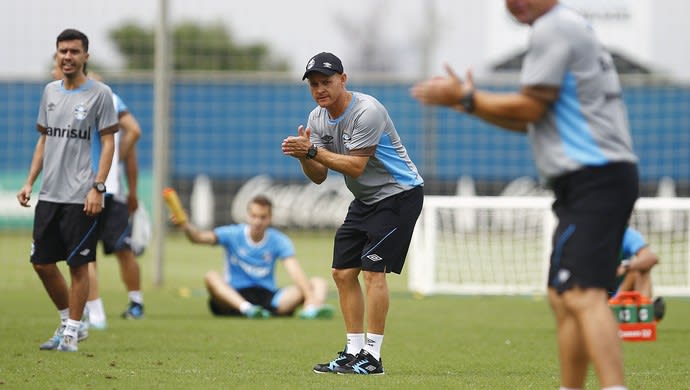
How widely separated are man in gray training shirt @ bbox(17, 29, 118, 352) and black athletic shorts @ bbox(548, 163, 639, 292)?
408 centimetres

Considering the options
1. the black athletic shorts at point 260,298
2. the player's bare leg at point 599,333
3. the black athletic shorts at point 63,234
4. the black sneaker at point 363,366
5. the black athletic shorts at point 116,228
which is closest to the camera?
the player's bare leg at point 599,333

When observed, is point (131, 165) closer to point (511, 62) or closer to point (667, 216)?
point (667, 216)

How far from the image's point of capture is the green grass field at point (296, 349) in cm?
696

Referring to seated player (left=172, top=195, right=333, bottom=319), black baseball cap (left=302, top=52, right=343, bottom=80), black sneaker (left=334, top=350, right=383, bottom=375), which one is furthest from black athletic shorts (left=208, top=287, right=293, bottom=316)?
black baseball cap (left=302, top=52, right=343, bottom=80)

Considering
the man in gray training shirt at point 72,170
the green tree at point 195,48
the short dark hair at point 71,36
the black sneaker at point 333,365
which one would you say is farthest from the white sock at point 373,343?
the green tree at point 195,48

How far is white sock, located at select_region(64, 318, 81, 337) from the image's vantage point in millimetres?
8289

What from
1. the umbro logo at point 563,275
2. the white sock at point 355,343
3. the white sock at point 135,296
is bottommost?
the white sock at point 135,296

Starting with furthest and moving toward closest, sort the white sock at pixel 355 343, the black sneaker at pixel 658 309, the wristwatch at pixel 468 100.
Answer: the black sneaker at pixel 658 309 → the white sock at pixel 355 343 → the wristwatch at pixel 468 100

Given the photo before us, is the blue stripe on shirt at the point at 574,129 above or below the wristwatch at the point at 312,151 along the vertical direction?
above

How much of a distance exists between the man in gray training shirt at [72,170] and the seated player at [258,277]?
333cm

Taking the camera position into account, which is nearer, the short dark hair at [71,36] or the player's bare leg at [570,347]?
the player's bare leg at [570,347]

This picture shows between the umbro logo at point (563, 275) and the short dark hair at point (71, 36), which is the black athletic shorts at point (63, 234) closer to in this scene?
the short dark hair at point (71, 36)

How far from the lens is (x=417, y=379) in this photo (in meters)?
7.10

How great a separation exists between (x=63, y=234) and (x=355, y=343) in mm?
2316
